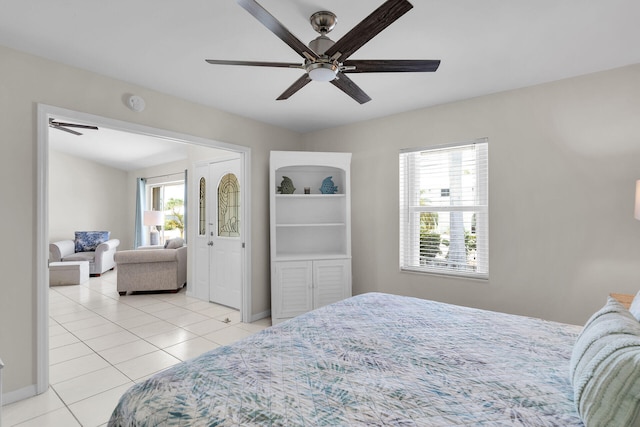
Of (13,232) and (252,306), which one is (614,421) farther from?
(252,306)

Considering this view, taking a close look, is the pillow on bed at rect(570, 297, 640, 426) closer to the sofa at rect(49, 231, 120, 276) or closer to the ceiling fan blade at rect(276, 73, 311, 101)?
the ceiling fan blade at rect(276, 73, 311, 101)

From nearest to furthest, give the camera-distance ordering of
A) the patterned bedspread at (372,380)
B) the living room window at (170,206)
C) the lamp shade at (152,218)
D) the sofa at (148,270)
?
the patterned bedspread at (372,380)
the sofa at (148,270)
the lamp shade at (152,218)
the living room window at (170,206)

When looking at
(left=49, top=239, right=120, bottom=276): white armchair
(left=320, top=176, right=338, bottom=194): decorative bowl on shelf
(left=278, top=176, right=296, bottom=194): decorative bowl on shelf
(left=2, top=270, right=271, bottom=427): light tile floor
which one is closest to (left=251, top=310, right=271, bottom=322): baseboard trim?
(left=2, top=270, right=271, bottom=427): light tile floor

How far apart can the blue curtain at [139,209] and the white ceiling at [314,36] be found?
576 centimetres

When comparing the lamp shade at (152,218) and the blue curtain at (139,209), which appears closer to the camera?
the lamp shade at (152,218)

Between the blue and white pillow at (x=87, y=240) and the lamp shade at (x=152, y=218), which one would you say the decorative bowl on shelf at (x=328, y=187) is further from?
the blue and white pillow at (x=87, y=240)

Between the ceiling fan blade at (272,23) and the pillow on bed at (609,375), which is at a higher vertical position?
the ceiling fan blade at (272,23)

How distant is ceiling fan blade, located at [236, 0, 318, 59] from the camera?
4.58ft

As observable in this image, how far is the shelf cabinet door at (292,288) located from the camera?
3.85 meters

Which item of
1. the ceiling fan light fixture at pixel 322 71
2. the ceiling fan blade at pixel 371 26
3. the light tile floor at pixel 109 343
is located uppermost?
the ceiling fan blade at pixel 371 26

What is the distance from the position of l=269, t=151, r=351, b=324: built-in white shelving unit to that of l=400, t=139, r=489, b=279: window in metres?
0.73

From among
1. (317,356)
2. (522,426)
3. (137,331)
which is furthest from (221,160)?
(522,426)

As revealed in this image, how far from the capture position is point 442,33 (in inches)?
84.7

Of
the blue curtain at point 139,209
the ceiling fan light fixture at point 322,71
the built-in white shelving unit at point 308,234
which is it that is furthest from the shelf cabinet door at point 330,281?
the blue curtain at point 139,209
